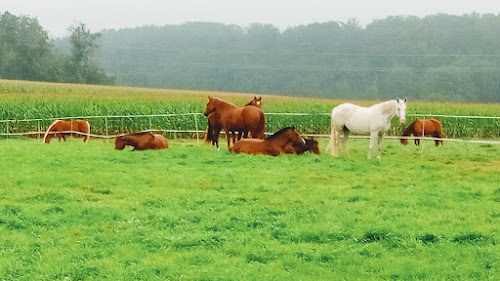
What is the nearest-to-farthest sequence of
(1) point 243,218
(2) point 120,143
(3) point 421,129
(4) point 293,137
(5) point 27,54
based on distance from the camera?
(1) point 243,218, (4) point 293,137, (2) point 120,143, (3) point 421,129, (5) point 27,54

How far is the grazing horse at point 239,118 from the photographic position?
47.4 feet

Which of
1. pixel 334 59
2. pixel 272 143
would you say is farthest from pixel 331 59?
pixel 272 143

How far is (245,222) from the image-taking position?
22.2 ft

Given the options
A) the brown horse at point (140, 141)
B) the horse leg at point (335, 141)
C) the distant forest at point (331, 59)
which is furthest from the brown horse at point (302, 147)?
the distant forest at point (331, 59)

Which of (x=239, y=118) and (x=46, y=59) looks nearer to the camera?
(x=239, y=118)

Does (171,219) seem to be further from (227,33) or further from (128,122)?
(227,33)

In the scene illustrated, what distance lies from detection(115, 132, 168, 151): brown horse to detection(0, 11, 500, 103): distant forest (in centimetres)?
3531

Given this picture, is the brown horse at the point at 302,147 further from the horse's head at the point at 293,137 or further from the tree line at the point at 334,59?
the tree line at the point at 334,59

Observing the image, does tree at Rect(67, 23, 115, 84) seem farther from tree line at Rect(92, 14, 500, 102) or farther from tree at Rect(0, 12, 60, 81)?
tree line at Rect(92, 14, 500, 102)

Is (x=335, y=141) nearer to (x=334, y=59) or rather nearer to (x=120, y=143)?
(x=120, y=143)

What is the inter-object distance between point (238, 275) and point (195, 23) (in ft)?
283

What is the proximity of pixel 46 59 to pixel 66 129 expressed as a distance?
161ft

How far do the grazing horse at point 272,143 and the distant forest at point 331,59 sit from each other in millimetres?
35087

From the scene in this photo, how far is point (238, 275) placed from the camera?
5008mm
